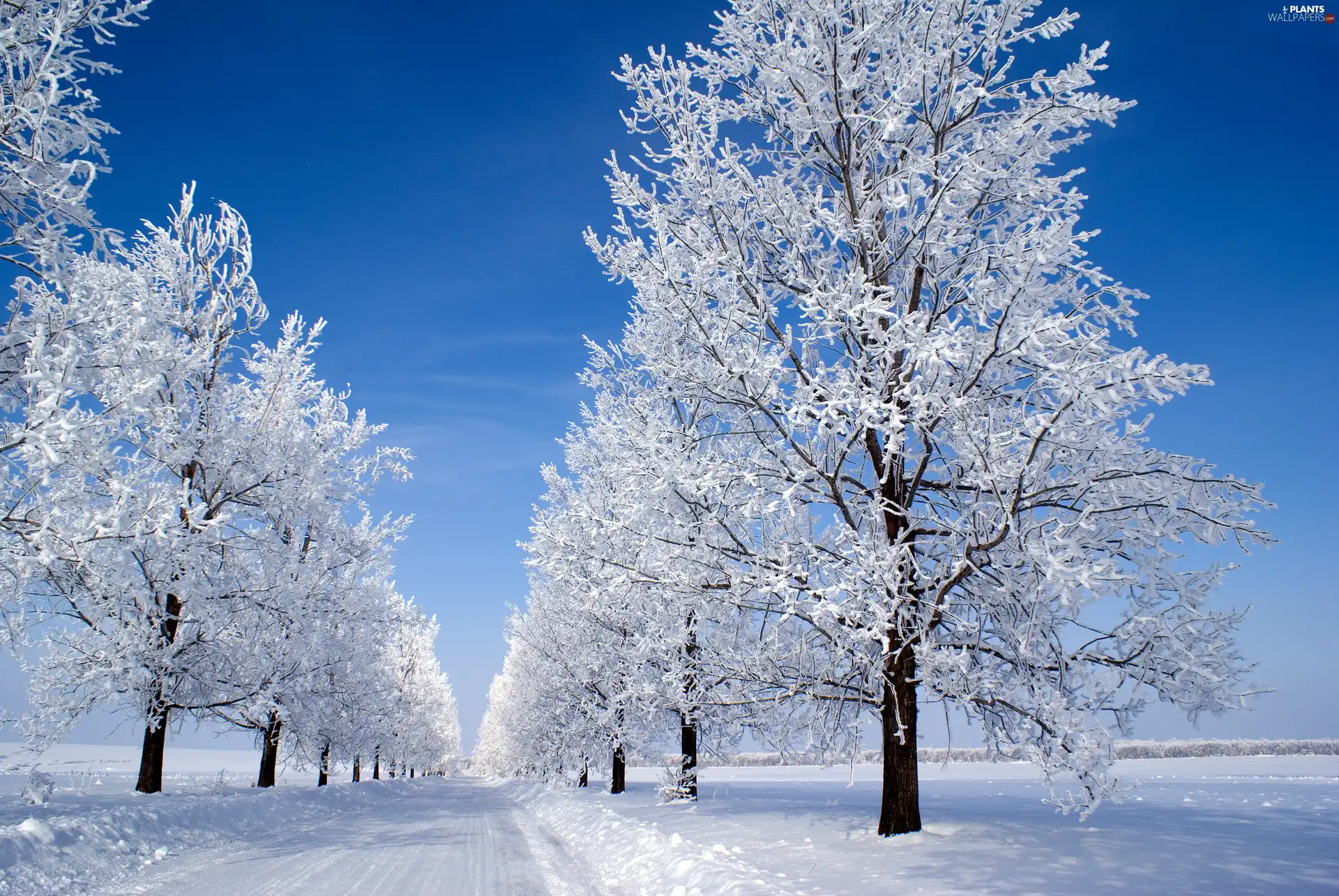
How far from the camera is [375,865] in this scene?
7.95 metres

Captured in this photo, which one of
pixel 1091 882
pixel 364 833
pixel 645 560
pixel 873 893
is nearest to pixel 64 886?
pixel 364 833

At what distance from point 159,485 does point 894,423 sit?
12463 mm

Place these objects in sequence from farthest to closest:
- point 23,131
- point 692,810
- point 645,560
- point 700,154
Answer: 1. point 692,810
2. point 645,560
3. point 700,154
4. point 23,131

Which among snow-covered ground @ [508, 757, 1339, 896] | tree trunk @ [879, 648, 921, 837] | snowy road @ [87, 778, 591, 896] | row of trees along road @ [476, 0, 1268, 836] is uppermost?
row of trees along road @ [476, 0, 1268, 836]

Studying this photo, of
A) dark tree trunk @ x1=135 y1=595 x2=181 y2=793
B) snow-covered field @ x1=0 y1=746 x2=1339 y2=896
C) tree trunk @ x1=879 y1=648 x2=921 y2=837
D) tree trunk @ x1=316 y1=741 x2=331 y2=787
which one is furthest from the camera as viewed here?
tree trunk @ x1=316 y1=741 x2=331 y2=787

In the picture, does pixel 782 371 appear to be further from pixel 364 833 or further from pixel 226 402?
pixel 226 402

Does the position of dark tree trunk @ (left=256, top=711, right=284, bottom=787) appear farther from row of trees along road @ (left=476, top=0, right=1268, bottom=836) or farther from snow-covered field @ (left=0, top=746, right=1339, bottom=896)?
row of trees along road @ (left=476, top=0, right=1268, bottom=836)

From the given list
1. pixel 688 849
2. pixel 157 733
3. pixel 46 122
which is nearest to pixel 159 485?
pixel 157 733

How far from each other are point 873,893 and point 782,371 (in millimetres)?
4247

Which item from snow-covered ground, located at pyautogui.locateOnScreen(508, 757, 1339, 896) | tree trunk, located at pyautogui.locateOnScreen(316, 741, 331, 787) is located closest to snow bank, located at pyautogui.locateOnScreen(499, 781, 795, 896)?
snow-covered ground, located at pyautogui.locateOnScreen(508, 757, 1339, 896)

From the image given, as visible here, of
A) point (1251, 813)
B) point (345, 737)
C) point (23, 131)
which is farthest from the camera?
point (345, 737)

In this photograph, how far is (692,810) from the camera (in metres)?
11.1

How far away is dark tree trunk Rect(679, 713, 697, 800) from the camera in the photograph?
42.1 ft

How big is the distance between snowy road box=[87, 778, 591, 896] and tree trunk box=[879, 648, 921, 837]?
10.5 feet
